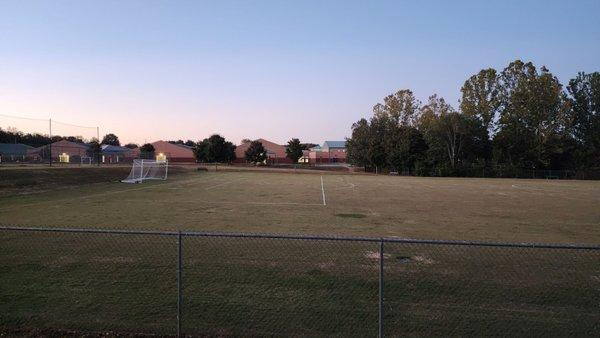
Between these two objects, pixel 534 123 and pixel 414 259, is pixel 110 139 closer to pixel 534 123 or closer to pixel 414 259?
pixel 534 123

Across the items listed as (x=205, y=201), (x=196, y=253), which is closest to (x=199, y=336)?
(x=196, y=253)

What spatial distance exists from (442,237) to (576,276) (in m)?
4.92

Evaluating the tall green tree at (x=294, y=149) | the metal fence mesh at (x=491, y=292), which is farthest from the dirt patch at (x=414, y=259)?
the tall green tree at (x=294, y=149)

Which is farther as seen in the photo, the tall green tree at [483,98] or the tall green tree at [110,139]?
the tall green tree at [110,139]

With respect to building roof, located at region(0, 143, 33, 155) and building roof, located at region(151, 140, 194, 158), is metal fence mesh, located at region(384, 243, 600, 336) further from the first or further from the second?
building roof, located at region(151, 140, 194, 158)

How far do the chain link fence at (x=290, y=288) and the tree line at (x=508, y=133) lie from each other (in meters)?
66.2

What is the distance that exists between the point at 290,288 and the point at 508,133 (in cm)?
7619

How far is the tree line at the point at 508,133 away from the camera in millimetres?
74312

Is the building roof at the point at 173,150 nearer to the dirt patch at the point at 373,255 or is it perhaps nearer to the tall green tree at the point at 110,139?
the tall green tree at the point at 110,139

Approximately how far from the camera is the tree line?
74.3 metres

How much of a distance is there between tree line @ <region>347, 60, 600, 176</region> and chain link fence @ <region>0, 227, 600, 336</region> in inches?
2607

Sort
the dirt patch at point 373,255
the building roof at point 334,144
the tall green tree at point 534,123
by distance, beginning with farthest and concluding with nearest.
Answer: the building roof at point 334,144 < the tall green tree at point 534,123 < the dirt patch at point 373,255

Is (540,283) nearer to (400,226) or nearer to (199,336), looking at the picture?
(199,336)

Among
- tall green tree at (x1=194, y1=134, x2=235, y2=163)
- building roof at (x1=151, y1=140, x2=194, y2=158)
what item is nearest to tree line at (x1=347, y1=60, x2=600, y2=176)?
tall green tree at (x1=194, y1=134, x2=235, y2=163)
